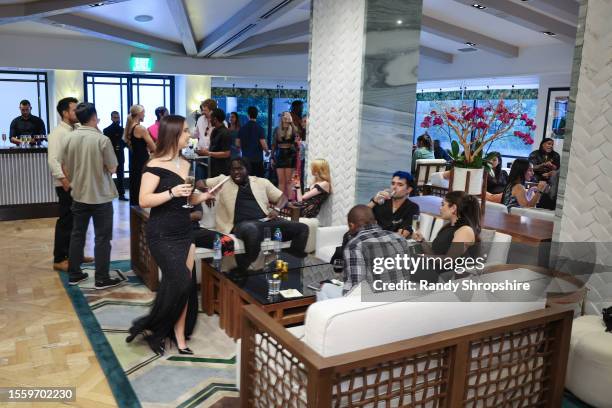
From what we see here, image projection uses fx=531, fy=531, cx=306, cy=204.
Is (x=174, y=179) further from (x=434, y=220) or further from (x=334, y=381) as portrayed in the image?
(x=434, y=220)

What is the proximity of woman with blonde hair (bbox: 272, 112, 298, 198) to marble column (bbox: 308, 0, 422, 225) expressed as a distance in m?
2.47

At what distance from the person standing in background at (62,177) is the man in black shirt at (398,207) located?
273cm

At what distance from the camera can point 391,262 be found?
288 centimetres

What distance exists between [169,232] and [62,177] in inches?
77.6

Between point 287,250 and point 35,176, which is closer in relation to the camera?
point 287,250

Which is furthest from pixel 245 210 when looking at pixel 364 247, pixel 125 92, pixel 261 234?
pixel 125 92

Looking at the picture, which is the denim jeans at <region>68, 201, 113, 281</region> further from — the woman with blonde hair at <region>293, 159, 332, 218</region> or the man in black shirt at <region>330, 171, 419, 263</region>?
the man in black shirt at <region>330, 171, 419, 263</region>

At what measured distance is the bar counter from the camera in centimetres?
730

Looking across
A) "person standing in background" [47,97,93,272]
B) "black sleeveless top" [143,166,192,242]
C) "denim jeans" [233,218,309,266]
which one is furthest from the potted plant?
"person standing in background" [47,97,93,272]

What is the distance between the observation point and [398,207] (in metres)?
4.43

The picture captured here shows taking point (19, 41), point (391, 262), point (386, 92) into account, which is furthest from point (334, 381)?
point (19, 41)

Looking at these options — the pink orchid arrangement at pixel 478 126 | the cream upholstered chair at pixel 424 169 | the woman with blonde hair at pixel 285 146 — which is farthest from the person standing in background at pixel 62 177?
the cream upholstered chair at pixel 424 169

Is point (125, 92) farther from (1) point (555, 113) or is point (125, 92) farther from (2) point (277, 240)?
(1) point (555, 113)

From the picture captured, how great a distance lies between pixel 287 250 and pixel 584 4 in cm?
292
